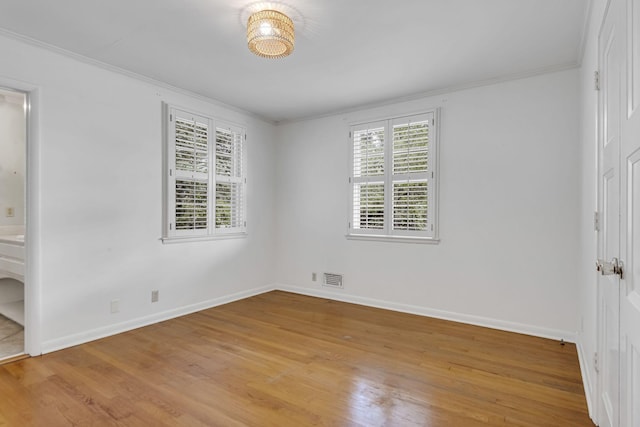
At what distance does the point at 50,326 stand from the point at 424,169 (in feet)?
12.7

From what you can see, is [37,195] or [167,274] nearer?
[37,195]

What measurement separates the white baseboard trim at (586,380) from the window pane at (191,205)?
378cm

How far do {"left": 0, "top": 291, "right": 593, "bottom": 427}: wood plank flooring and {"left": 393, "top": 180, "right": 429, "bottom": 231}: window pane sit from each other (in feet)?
3.72

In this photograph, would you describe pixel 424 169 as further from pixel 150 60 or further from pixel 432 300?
pixel 150 60

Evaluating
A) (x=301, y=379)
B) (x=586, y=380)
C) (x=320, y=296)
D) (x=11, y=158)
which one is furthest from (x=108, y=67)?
→ (x=586, y=380)

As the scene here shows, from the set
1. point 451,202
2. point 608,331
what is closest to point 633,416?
point 608,331

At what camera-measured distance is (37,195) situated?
9.39ft

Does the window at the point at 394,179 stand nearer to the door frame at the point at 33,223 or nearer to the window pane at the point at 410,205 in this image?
the window pane at the point at 410,205

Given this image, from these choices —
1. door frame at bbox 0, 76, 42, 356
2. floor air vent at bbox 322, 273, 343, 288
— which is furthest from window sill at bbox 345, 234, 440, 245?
door frame at bbox 0, 76, 42, 356

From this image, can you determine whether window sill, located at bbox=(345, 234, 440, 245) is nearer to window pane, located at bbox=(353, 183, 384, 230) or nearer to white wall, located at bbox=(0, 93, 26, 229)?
window pane, located at bbox=(353, 183, 384, 230)

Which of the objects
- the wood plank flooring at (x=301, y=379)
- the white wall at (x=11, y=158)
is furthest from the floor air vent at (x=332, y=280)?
the white wall at (x=11, y=158)

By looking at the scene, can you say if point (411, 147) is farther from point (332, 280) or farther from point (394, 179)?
point (332, 280)

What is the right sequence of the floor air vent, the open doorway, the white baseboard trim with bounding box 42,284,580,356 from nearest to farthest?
the white baseboard trim with bounding box 42,284,580,356
the open doorway
the floor air vent

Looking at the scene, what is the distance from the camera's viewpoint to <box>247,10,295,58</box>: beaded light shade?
233 centimetres
